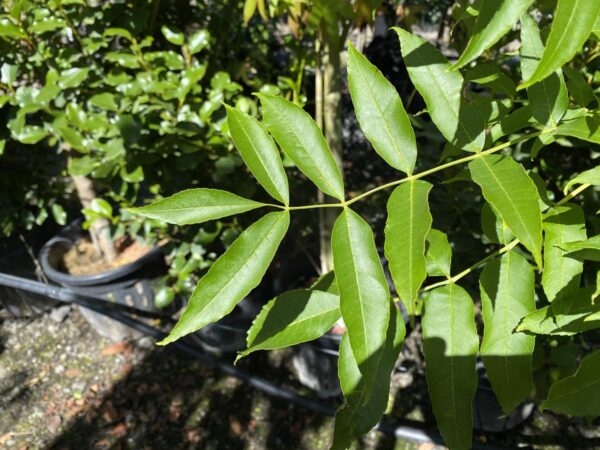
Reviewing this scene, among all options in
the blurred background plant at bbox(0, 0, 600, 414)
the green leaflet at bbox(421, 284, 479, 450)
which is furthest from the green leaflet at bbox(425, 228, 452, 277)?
the blurred background plant at bbox(0, 0, 600, 414)

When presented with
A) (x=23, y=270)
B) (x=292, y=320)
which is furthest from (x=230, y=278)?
(x=23, y=270)

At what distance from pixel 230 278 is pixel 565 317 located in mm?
420

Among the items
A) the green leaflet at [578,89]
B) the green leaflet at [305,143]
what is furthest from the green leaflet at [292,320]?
the green leaflet at [578,89]

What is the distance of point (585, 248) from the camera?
590 millimetres

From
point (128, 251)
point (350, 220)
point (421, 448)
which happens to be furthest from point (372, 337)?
point (128, 251)

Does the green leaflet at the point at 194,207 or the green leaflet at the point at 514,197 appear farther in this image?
the green leaflet at the point at 194,207

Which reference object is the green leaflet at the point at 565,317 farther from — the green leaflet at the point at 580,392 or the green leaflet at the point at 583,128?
the green leaflet at the point at 583,128

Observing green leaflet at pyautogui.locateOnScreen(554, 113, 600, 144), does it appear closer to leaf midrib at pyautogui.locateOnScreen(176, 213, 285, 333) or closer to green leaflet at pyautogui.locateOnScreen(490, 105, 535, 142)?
green leaflet at pyautogui.locateOnScreen(490, 105, 535, 142)

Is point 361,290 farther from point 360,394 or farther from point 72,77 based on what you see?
point 72,77

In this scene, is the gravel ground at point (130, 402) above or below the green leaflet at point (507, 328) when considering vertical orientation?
below

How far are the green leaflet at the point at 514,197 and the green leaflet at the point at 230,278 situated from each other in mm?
269

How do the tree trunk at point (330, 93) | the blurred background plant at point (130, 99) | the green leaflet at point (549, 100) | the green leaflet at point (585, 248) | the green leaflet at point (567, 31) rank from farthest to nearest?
1. the blurred background plant at point (130, 99)
2. the tree trunk at point (330, 93)
3. the green leaflet at point (549, 100)
4. the green leaflet at point (585, 248)
5. the green leaflet at point (567, 31)

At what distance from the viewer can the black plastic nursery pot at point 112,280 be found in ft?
7.16

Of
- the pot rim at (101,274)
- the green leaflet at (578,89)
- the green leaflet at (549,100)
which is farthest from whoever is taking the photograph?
the pot rim at (101,274)
